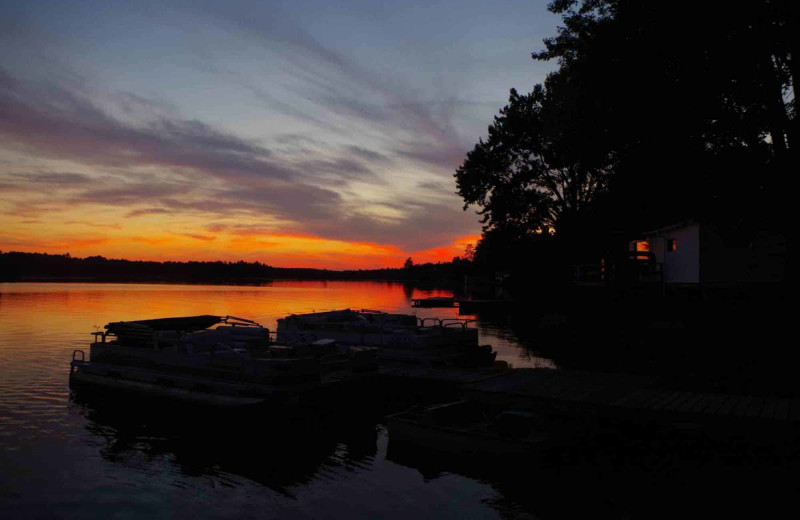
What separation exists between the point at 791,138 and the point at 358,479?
20.4m

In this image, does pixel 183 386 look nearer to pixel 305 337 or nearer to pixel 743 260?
pixel 305 337

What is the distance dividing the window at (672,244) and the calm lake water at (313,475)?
78.3ft

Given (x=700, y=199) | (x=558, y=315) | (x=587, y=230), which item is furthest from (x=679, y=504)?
(x=587, y=230)

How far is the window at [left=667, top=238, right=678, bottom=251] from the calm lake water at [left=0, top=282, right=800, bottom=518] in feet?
78.3

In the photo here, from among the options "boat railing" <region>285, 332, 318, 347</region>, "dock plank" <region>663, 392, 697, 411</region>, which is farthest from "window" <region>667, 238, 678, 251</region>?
"boat railing" <region>285, 332, 318, 347</region>

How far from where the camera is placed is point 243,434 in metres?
17.0

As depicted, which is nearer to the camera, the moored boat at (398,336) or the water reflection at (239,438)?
the water reflection at (239,438)

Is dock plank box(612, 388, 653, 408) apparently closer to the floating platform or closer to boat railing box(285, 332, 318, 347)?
boat railing box(285, 332, 318, 347)

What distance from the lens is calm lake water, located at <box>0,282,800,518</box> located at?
11648 millimetres

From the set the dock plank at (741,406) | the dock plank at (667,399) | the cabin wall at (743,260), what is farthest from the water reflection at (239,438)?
the cabin wall at (743,260)

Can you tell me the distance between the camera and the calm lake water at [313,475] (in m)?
11.6

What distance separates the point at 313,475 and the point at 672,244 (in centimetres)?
3021

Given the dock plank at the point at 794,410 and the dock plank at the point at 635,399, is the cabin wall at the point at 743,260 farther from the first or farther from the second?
the dock plank at the point at 635,399

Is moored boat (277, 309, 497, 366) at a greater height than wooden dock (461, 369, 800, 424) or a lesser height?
greater
